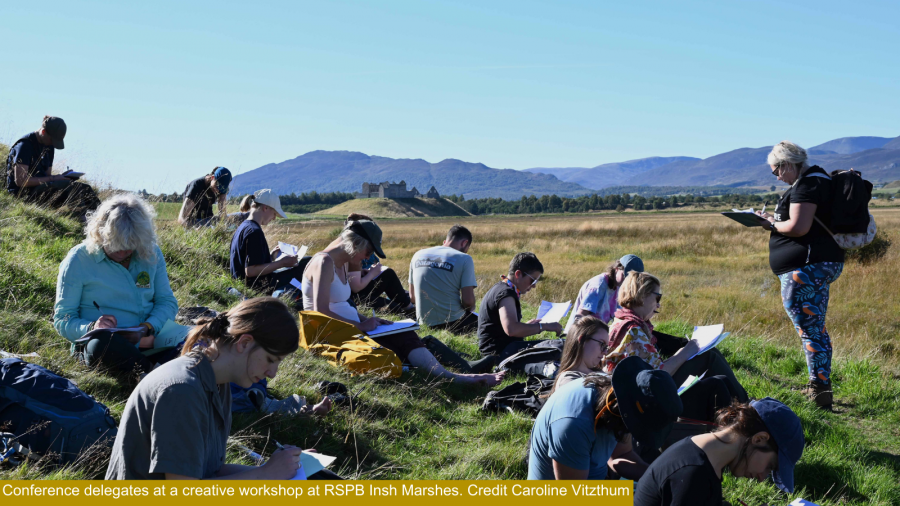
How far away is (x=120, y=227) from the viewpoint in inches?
150

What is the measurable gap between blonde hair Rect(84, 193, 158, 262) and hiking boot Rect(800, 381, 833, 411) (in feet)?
16.2

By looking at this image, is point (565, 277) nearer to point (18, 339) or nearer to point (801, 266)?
point (801, 266)

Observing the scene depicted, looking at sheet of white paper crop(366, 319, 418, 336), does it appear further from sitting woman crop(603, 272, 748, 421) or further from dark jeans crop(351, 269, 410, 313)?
dark jeans crop(351, 269, 410, 313)

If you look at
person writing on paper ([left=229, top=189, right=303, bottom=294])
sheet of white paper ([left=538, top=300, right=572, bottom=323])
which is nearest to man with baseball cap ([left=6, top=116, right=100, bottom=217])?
person writing on paper ([left=229, top=189, right=303, bottom=294])

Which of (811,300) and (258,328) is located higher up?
(258,328)

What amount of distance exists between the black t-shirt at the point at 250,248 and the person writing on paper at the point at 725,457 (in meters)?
5.03

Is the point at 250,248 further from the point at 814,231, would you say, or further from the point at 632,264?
the point at 814,231

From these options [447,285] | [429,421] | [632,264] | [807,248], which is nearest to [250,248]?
[447,285]

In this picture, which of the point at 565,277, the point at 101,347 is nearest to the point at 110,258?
the point at 101,347

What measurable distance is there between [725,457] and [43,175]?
25.8 ft

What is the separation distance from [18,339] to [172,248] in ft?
10.9

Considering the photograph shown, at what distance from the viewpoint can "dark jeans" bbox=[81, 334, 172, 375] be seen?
371 centimetres

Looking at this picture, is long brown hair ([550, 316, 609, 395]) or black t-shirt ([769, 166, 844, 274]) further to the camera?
black t-shirt ([769, 166, 844, 274])

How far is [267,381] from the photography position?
412 cm
